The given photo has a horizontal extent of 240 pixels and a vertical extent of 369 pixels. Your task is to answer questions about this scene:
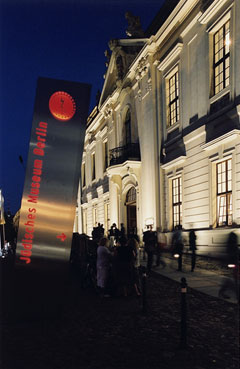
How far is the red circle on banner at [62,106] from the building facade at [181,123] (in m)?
7.25

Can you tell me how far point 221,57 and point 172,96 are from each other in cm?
414

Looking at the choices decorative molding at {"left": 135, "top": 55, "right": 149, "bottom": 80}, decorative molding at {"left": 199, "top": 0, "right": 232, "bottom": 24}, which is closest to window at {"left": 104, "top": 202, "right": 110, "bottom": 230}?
decorative molding at {"left": 135, "top": 55, "right": 149, "bottom": 80}

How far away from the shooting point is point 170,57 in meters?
15.6

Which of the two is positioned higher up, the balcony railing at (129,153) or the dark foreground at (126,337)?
the balcony railing at (129,153)

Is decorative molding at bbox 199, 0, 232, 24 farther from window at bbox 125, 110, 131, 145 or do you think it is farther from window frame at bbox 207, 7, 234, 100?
window at bbox 125, 110, 131, 145

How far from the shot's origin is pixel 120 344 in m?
4.66

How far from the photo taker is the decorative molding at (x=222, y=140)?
35.8 ft

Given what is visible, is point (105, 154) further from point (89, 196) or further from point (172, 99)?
point (172, 99)

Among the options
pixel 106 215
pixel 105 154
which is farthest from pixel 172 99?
pixel 106 215

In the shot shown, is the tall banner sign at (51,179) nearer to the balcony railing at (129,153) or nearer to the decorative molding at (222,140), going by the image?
the decorative molding at (222,140)

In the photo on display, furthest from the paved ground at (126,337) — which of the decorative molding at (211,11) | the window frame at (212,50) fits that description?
the decorative molding at (211,11)

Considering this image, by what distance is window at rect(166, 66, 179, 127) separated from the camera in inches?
624

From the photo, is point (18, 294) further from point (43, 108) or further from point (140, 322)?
point (43, 108)

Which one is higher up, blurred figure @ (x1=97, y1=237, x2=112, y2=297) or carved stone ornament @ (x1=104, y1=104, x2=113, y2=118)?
carved stone ornament @ (x1=104, y1=104, x2=113, y2=118)
